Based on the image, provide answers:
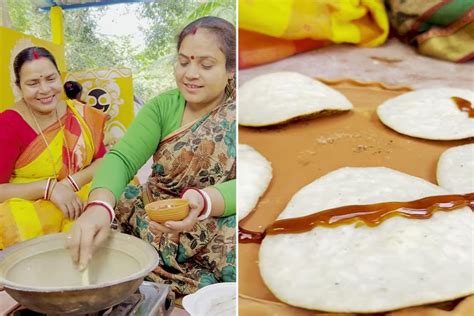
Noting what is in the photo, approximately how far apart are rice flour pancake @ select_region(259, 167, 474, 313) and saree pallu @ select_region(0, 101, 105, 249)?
1.53ft

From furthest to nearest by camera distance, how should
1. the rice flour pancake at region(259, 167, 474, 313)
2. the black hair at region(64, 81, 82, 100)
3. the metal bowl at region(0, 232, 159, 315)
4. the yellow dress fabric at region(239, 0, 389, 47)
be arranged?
the yellow dress fabric at region(239, 0, 389, 47) < the black hair at region(64, 81, 82, 100) < the metal bowl at region(0, 232, 159, 315) < the rice flour pancake at region(259, 167, 474, 313)

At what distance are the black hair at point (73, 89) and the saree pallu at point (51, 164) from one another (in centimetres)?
2

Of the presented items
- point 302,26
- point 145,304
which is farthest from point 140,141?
point 302,26

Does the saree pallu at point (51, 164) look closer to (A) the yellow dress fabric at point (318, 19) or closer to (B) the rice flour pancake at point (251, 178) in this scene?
(B) the rice flour pancake at point (251, 178)

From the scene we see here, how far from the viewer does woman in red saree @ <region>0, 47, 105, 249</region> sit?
131 centimetres

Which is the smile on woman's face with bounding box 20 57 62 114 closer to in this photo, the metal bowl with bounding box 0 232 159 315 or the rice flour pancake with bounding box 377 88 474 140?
the metal bowl with bounding box 0 232 159 315

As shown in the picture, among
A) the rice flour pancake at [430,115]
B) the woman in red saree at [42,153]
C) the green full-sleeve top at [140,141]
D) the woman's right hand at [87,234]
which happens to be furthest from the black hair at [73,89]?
the rice flour pancake at [430,115]

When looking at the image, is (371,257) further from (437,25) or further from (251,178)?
(437,25)

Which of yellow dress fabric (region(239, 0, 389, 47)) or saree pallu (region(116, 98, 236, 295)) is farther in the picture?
yellow dress fabric (region(239, 0, 389, 47))

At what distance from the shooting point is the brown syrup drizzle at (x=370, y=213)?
48.5 inches

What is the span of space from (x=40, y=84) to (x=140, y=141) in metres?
0.27

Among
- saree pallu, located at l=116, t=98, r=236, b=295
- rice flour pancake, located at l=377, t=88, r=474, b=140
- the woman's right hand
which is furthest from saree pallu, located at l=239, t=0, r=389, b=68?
the woman's right hand

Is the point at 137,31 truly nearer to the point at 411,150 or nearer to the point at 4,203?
the point at 4,203

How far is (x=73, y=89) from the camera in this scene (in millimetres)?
1332
